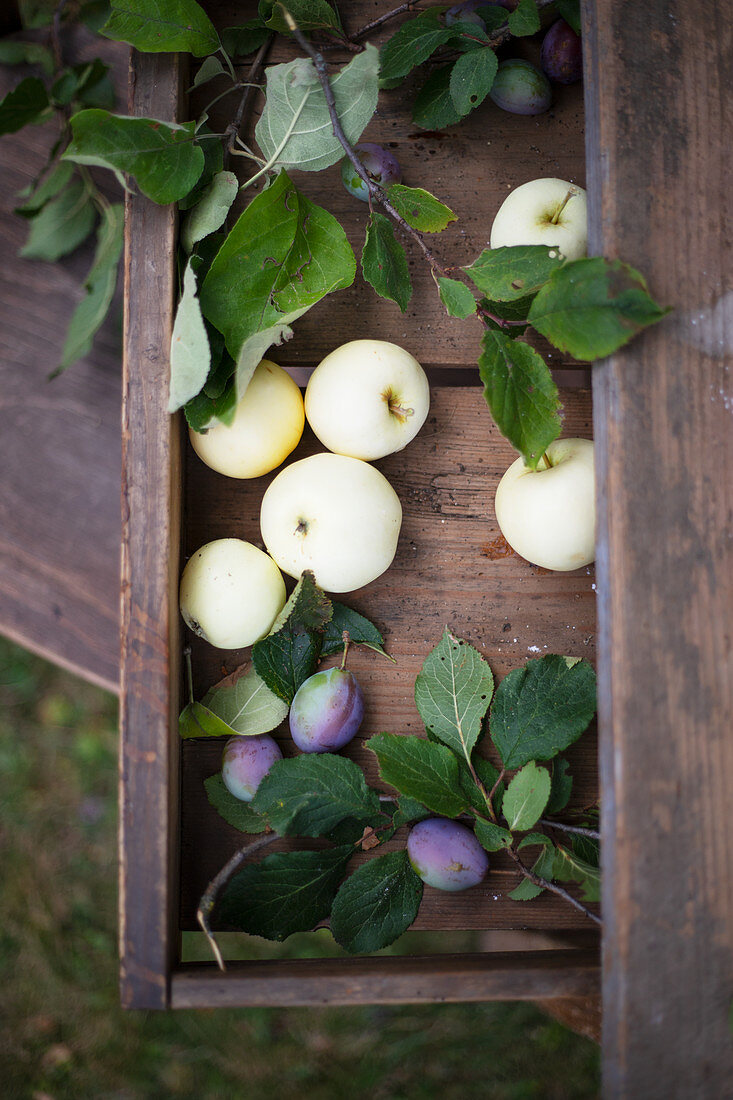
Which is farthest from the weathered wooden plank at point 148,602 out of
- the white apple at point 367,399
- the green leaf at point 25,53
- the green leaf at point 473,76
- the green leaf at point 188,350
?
the green leaf at point 25,53

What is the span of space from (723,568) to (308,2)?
53 centimetres

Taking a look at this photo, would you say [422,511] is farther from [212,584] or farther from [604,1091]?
[604,1091]

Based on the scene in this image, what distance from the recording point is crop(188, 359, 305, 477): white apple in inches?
23.7

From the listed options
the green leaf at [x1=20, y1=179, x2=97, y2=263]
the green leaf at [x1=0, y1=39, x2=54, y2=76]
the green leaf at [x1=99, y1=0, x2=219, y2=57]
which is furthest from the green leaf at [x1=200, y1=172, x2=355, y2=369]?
the green leaf at [x1=0, y1=39, x2=54, y2=76]

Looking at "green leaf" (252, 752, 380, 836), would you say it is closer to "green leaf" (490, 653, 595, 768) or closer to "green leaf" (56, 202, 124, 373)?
"green leaf" (490, 653, 595, 768)

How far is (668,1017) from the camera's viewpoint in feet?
1.54

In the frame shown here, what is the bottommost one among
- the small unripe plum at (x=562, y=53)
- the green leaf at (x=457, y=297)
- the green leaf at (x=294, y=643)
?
the green leaf at (x=294, y=643)

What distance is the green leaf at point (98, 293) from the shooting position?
611 millimetres

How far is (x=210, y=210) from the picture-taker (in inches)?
22.8

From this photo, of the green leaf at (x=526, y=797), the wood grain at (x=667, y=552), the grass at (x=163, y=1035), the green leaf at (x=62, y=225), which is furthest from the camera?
the grass at (x=163, y=1035)

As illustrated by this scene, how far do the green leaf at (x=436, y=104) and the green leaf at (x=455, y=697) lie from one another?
45 centimetres

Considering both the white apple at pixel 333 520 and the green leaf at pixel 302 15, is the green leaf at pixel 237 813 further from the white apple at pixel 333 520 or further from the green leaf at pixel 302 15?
the green leaf at pixel 302 15

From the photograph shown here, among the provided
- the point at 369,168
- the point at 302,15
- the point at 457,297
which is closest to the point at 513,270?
the point at 457,297

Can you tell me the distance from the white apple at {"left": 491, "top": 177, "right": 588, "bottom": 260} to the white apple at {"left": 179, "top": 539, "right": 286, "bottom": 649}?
0.33 metres
